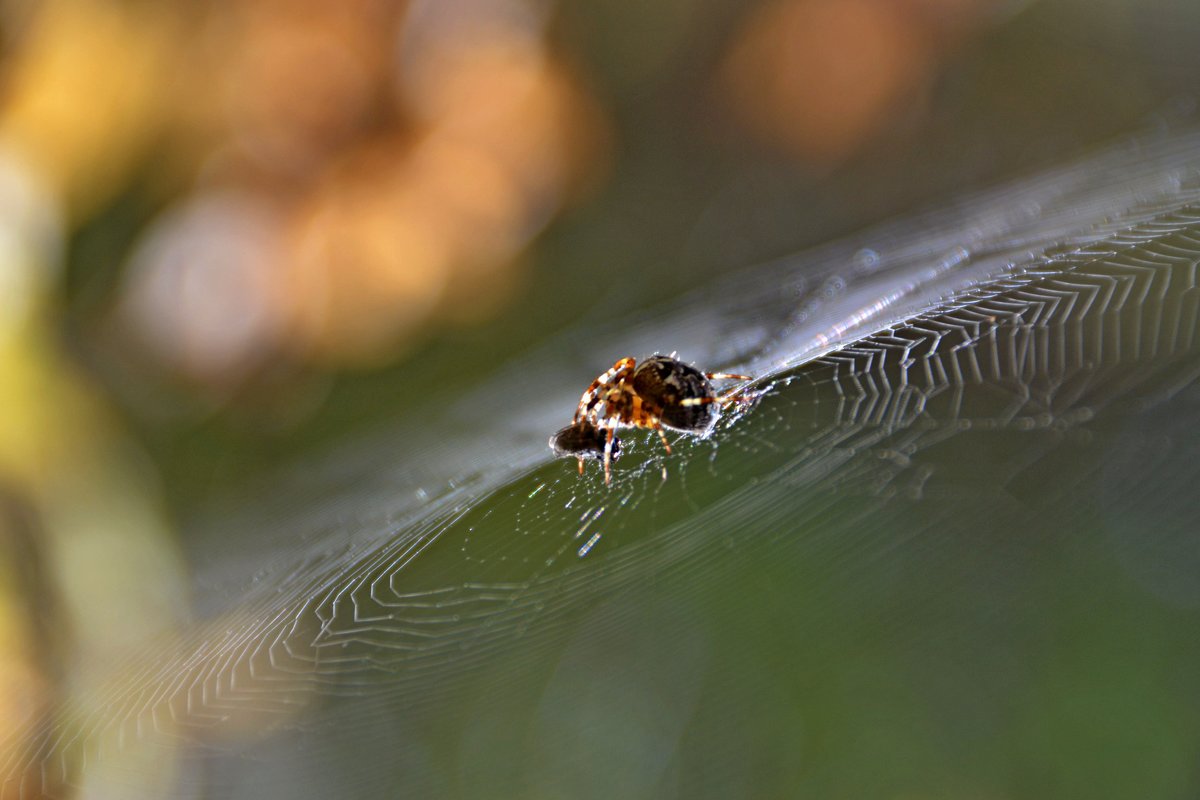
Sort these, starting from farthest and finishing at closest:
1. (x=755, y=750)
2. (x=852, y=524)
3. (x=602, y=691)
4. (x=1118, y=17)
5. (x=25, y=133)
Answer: (x=1118, y=17) < (x=25, y=133) < (x=602, y=691) < (x=755, y=750) < (x=852, y=524)

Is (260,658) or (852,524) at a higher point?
(260,658)

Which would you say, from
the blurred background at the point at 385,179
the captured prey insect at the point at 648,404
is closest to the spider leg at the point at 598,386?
the captured prey insect at the point at 648,404

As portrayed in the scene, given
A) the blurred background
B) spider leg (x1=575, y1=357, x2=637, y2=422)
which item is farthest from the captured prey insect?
the blurred background

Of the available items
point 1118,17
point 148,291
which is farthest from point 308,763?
point 1118,17

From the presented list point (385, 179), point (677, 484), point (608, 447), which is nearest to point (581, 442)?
point (608, 447)

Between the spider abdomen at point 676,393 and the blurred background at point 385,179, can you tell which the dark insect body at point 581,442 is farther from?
the blurred background at point 385,179

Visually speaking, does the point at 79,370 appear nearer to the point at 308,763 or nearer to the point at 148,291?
the point at 148,291

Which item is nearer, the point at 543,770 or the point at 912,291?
the point at 912,291

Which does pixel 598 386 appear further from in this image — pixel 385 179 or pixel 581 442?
pixel 385 179
